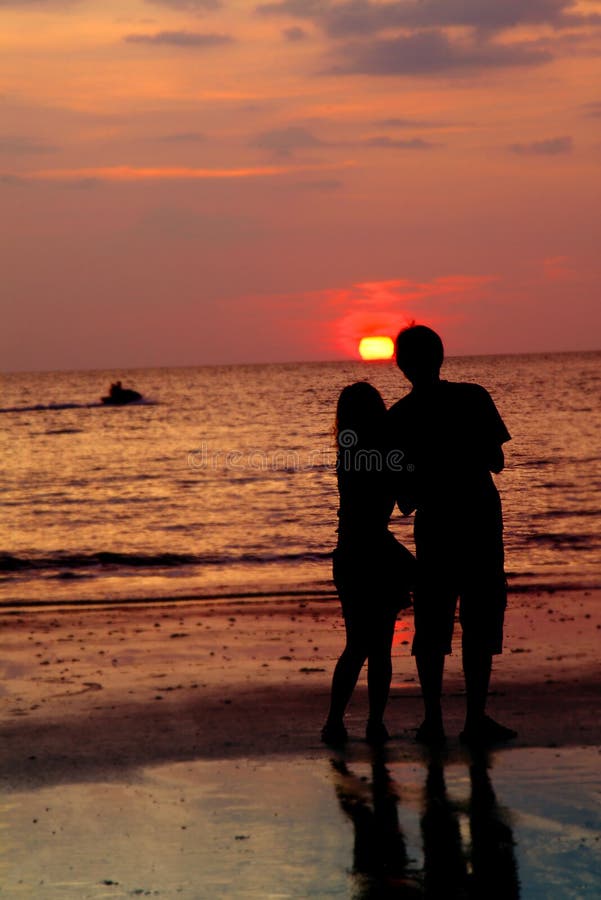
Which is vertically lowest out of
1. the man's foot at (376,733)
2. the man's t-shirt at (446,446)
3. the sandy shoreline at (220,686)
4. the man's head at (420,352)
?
the sandy shoreline at (220,686)

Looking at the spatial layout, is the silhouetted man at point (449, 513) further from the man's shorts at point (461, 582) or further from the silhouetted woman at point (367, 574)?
the silhouetted woman at point (367, 574)

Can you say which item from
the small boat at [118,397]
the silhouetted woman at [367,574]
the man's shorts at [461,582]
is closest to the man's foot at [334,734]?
the silhouetted woman at [367,574]

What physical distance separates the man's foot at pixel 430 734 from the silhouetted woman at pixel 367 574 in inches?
7.1

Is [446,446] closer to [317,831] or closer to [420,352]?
[420,352]

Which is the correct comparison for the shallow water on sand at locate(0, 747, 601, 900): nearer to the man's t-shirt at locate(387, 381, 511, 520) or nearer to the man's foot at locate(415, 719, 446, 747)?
the man's foot at locate(415, 719, 446, 747)

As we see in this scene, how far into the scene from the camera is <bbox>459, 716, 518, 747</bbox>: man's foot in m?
5.91

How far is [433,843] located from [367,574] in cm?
177

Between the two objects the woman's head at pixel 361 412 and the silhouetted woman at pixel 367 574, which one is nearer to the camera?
the woman's head at pixel 361 412

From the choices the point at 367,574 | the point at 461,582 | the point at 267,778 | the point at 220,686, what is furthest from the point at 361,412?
the point at 220,686

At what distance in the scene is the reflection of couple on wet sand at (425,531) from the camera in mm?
5891

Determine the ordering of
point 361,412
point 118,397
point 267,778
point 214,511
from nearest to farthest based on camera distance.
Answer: point 267,778 < point 361,412 < point 214,511 < point 118,397

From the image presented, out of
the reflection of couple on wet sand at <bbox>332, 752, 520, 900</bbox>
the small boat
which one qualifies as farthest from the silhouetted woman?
the small boat

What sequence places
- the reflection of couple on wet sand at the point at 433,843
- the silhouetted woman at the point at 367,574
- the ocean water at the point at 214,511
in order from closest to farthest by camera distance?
the reflection of couple on wet sand at the point at 433,843
the silhouetted woman at the point at 367,574
the ocean water at the point at 214,511

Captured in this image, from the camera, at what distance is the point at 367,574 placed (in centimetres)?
603
